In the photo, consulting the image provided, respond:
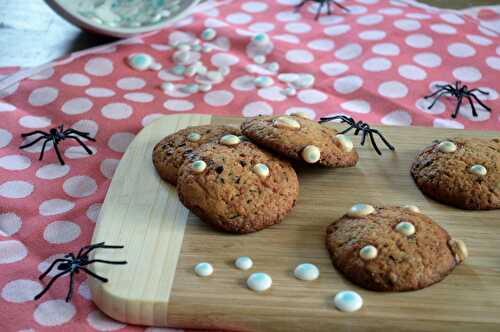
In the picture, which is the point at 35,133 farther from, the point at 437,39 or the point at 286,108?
the point at 437,39

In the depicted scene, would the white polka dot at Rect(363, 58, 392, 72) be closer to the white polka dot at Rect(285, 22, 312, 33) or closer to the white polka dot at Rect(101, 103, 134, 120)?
the white polka dot at Rect(285, 22, 312, 33)

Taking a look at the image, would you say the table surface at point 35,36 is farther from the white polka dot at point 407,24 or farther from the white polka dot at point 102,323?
the white polka dot at point 102,323

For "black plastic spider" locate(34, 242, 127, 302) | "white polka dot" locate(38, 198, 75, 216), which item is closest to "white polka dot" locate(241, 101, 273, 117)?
"white polka dot" locate(38, 198, 75, 216)

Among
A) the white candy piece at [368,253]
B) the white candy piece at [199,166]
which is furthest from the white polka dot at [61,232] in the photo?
the white candy piece at [368,253]

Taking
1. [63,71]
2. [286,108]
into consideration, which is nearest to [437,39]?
[286,108]

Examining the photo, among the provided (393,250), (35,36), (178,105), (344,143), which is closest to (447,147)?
(344,143)

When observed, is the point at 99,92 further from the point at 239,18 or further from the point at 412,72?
the point at 412,72
